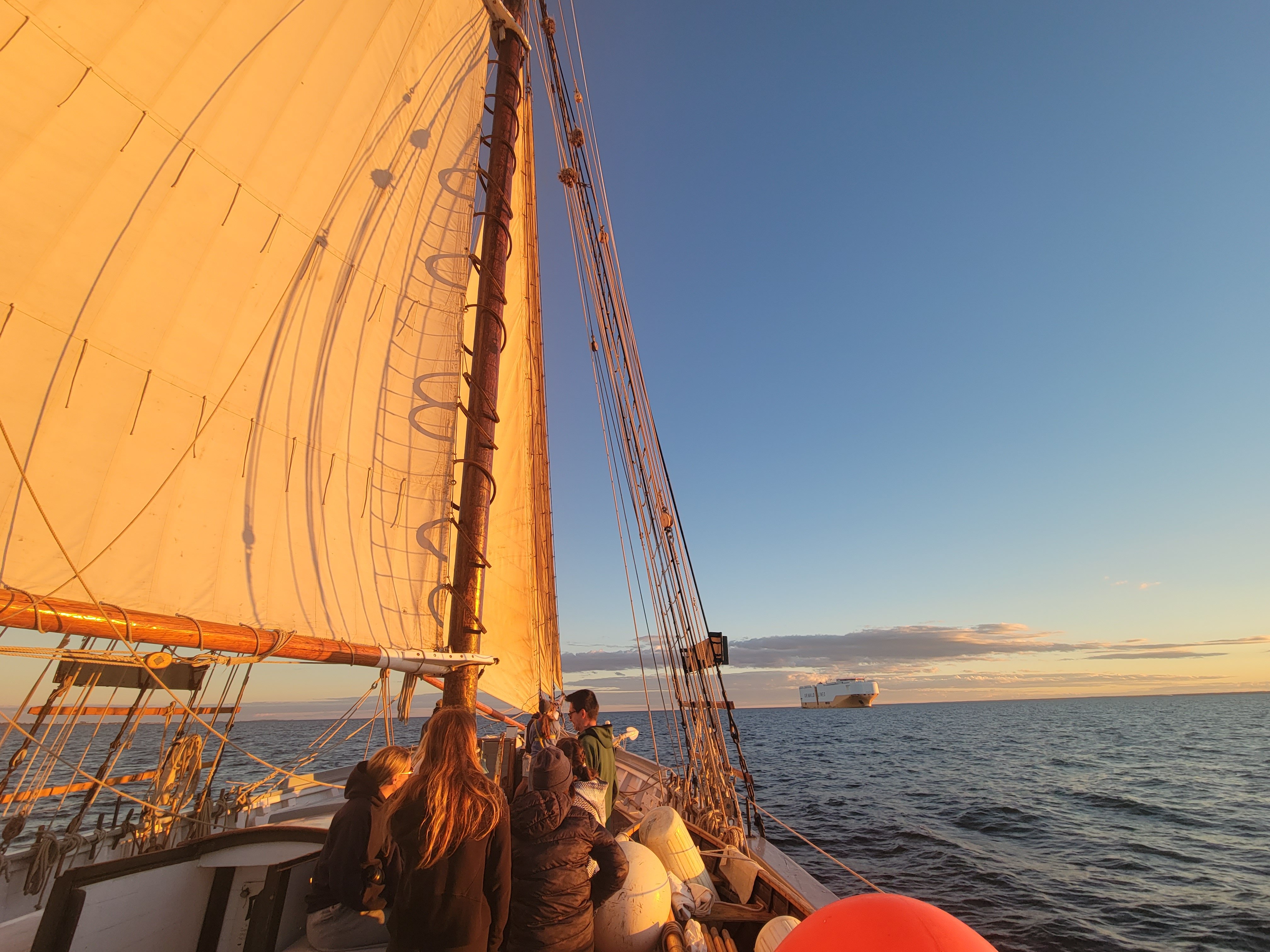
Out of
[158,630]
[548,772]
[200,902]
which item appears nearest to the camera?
[548,772]

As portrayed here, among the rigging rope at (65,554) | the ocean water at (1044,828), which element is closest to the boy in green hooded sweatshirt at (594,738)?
the rigging rope at (65,554)

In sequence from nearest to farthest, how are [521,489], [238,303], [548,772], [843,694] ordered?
[548,772] → [238,303] → [521,489] → [843,694]

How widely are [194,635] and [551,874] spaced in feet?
9.39

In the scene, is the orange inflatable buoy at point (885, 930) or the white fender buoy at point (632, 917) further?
the white fender buoy at point (632, 917)

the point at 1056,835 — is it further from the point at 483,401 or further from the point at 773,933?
the point at 483,401

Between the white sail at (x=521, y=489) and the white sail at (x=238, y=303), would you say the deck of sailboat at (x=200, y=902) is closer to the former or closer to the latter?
the white sail at (x=238, y=303)

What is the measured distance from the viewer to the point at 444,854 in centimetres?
241

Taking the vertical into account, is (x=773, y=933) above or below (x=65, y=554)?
below

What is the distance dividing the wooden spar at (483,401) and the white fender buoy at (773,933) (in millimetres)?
3050

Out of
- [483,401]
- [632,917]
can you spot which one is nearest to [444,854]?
[632,917]

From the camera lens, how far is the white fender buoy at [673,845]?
465cm

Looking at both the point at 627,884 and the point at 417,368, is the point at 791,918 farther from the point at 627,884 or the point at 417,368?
the point at 417,368

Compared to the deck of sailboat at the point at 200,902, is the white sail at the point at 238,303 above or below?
above

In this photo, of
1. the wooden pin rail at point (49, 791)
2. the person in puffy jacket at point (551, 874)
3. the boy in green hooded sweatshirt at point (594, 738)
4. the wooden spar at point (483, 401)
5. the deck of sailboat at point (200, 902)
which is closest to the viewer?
the deck of sailboat at point (200, 902)
